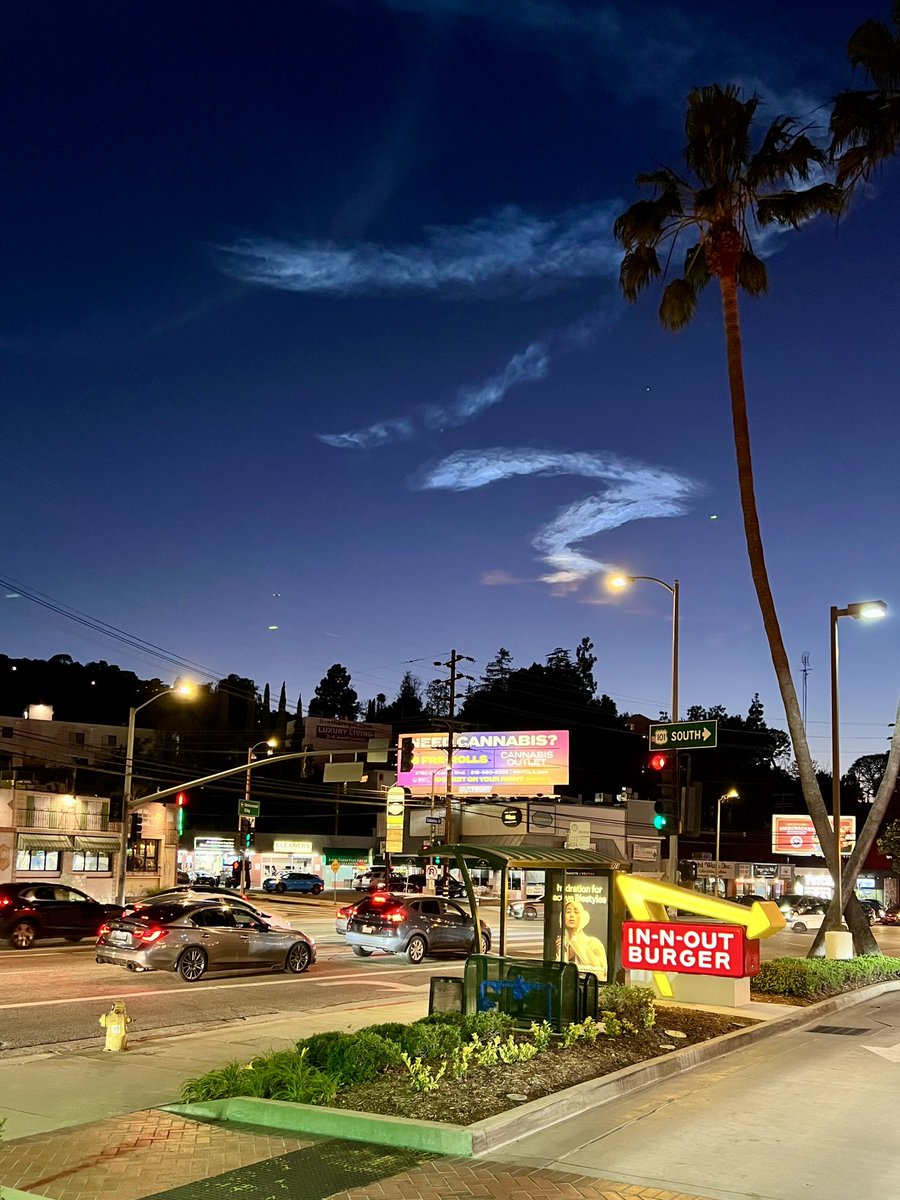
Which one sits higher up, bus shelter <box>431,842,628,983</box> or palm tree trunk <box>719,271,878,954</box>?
palm tree trunk <box>719,271,878,954</box>

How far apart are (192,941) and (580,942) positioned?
813 cm

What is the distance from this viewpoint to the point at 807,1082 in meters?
12.2

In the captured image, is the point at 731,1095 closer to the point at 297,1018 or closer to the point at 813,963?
the point at 297,1018

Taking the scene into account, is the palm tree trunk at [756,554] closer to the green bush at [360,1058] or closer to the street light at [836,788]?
the street light at [836,788]

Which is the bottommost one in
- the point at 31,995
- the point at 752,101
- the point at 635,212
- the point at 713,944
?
the point at 31,995

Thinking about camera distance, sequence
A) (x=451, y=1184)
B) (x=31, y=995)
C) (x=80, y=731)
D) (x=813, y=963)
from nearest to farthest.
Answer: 1. (x=451, y=1184)
2. (x=31, y=995)
3. (x=813, y=963)
4. (x=80, y=731)

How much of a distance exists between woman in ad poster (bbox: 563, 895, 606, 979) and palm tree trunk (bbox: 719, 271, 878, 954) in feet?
30.2

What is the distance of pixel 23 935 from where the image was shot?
29.4 metres

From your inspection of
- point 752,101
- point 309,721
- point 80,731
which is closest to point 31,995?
point 752,101

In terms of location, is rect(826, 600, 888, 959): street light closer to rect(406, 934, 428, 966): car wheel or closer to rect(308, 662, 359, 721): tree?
rect(406, 934, 428, 966): car wheel

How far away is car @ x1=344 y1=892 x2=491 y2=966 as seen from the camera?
27.5 meters

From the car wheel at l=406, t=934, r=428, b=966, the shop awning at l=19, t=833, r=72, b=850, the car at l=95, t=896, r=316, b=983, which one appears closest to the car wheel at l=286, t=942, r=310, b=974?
the car at l=95, t=896, r=316, b=983

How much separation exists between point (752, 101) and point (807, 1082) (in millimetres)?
19936

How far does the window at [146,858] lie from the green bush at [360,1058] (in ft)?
151
